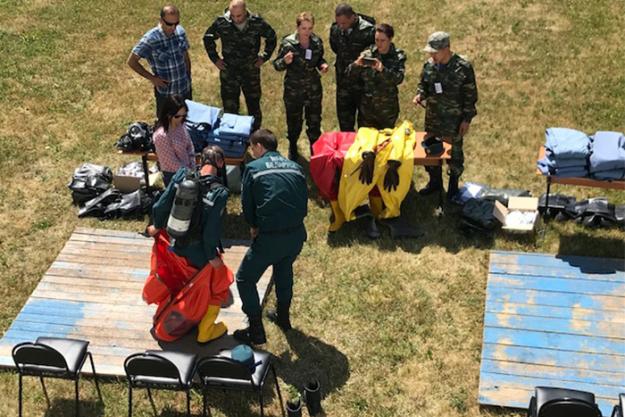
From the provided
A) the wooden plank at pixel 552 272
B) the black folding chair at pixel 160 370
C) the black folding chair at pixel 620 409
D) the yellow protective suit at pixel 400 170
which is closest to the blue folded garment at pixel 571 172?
the wooden plank at pixel 552 272

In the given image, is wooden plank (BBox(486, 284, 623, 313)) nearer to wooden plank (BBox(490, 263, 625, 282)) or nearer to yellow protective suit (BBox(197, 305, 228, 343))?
wooden plank (BBox(490, 263, 625, 282))

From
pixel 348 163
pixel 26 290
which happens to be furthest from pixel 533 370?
pixel 26 290

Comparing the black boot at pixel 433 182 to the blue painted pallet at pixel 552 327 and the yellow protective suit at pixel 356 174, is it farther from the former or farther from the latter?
the blue painted pallet at pixel 552 327

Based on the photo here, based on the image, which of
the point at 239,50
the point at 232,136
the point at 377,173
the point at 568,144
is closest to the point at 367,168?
the point at 377,173

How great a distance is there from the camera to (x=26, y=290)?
28.2ft

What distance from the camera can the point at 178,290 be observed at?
7508 millimetres

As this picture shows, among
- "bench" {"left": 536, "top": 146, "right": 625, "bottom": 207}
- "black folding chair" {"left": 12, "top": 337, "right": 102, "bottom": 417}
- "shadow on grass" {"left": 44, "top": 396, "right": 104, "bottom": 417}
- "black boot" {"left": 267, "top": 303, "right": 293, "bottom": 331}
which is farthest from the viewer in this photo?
"bench" {"left": 536, "top": 146, "right": 625, "bottom": 207}

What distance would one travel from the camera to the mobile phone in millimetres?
9375

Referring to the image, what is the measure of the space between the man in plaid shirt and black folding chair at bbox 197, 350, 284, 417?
14.1 ft

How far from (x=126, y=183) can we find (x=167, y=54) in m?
1.88

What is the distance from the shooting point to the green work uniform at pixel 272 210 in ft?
22.1

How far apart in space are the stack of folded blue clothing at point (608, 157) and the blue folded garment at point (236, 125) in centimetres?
430

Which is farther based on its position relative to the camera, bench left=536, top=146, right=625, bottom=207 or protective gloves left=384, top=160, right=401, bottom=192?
protective gloves left=384, top=160, right=401, bottom=192

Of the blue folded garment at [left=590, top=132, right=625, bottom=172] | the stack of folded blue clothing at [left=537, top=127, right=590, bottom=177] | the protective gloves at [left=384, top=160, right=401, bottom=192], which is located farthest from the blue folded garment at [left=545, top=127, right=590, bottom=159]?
the protective gloves at [left=384, top=160, right=401, bottom=192]
